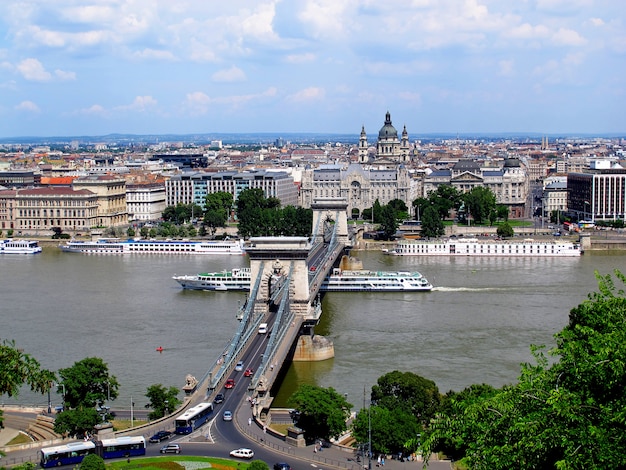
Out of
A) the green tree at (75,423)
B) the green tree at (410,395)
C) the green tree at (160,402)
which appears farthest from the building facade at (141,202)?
the green tree at (75,423)

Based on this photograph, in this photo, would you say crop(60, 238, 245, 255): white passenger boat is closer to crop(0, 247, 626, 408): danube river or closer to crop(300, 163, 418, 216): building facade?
crop(0, 247, 626, 408): danube river

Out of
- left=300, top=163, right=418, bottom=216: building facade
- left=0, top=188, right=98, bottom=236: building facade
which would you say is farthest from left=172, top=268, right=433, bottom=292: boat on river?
left=300, top=163, right=418, bottom=216: building facade

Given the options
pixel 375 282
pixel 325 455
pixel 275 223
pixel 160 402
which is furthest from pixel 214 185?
pixel 325 455

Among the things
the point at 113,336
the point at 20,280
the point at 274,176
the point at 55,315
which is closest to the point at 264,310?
the point at 113,336

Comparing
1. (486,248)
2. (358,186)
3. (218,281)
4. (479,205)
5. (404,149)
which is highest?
(404,149)

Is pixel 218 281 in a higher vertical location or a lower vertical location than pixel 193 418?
lower

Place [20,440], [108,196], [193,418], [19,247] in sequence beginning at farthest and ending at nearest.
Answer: [108,196], [19,247], [20,440], [193,418]

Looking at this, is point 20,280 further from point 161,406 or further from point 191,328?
point 161,406

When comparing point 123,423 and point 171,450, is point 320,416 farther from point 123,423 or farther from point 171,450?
point 123,423
